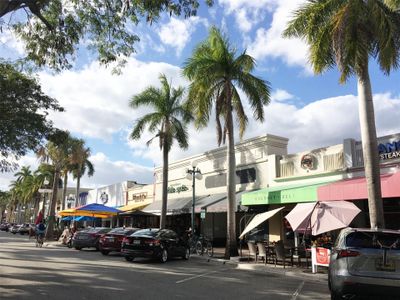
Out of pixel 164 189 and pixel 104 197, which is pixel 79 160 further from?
pixel 164 189

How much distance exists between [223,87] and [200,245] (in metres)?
8.41

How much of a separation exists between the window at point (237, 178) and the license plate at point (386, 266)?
1692cm

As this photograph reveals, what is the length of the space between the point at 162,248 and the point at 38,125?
7193mm

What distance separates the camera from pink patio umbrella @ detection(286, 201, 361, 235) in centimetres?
1362

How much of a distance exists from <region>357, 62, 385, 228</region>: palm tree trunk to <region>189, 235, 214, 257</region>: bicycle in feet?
34.6

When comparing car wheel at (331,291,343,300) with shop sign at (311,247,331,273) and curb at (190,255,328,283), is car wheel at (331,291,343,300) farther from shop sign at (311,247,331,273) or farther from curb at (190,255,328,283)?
shop sign at (311,247,331,273)

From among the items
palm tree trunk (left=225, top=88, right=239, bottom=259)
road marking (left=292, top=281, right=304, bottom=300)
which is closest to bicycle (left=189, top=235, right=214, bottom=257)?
palm tree trunk (left=225, top=88, right=239, bottom=259)

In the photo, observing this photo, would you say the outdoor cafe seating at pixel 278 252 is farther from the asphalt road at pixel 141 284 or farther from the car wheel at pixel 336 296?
the car wheel at pixel 336 296

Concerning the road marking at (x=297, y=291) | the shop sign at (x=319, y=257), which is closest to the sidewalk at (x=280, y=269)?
the shop sign at (x=319, y=257)

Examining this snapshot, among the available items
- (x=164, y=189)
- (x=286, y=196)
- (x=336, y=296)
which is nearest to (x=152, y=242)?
(x=286, y=196)

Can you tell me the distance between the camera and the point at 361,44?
531 inches

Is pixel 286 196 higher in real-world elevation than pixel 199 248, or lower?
higher

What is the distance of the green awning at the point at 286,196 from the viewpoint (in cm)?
1799

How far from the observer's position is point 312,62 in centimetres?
1486
